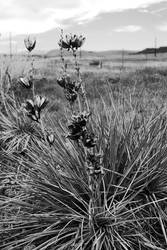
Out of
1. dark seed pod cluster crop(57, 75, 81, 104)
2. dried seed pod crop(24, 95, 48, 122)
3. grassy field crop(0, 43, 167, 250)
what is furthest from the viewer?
dark seed pod cluster crop(57, 75, 81, 104)

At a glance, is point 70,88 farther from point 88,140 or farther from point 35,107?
point 88,140

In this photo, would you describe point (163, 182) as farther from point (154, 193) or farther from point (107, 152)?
point (107, 152)

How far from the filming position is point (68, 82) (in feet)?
10.5

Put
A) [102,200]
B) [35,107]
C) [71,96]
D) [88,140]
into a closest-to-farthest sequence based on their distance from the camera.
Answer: [88,140] < [35,107] < [71,96] < [102,200]

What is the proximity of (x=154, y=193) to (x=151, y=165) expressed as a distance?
9.3 inches

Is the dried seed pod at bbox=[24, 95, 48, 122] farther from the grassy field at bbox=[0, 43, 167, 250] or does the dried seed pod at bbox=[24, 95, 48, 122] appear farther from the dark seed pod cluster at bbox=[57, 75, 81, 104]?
the dark seed pod cluster at bbox=[57, 75, 81, 104]

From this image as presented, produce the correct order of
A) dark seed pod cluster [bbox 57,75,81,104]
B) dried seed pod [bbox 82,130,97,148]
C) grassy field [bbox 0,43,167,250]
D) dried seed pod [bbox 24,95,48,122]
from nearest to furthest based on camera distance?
dried seed pod [bbox 82,130,97,148]
dried seed pod [bbox 24,95,48,122]
grassy field [bbox 0,43,167,250]
dark seed pod cluster [bbox 57,75,81,104]

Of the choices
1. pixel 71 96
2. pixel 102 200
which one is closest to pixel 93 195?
pixel 102 200

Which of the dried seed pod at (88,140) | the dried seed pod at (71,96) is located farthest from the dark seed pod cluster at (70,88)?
the dried seed pod at (88,140)

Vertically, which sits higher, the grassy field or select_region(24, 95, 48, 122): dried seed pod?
select_region(24, 95, 48, 122): dried seed pod

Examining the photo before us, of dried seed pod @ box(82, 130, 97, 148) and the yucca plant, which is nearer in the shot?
dried seed pod @ box(82, 130, 97, 148)

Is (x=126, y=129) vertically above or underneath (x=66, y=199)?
above

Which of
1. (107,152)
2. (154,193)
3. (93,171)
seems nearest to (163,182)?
(154,193)

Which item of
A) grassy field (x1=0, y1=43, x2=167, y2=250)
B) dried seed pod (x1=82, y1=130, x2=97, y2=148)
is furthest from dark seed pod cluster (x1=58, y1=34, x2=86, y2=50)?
dried seed pod (x1=82, y1=130, x2=97, y2=148)
